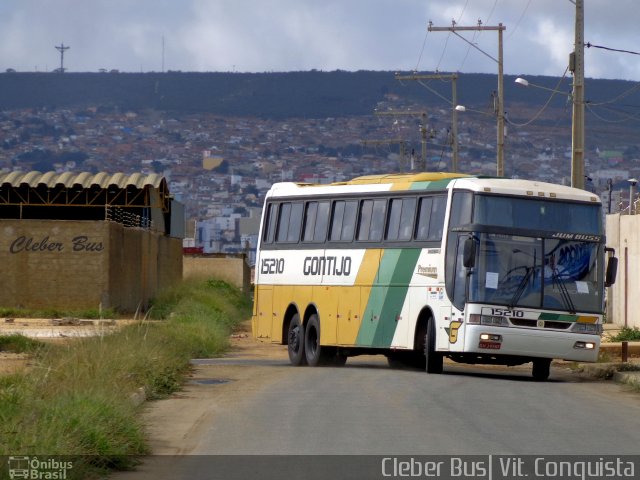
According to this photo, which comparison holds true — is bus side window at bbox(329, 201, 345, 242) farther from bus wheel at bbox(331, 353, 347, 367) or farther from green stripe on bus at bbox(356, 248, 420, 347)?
bus wheel at bbox(331, 353, 347, 367)

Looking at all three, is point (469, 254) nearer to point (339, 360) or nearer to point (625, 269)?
point (339, 360)

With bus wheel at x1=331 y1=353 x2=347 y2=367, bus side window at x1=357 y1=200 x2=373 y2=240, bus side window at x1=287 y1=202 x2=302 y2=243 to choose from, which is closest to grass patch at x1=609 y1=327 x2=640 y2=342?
bus wheel at x1=331 y1=353 x2=347 y2=367

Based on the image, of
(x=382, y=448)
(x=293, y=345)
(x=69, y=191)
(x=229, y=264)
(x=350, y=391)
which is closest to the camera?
(x=382, y=448)

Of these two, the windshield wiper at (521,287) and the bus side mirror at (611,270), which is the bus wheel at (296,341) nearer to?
the windshield wiper at (521,287)

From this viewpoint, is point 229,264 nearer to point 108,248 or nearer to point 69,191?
point 69,191

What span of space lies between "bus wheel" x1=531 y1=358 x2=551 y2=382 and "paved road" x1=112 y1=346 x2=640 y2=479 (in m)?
0.46

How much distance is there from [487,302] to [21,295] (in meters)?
25.9

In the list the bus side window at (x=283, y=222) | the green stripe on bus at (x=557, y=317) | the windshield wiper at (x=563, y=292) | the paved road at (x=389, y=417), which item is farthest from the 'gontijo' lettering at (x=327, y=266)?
the green stripe on bus at (x=557, y=317)

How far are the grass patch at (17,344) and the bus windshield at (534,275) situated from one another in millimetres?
9549

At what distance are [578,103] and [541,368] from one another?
964 centimetres

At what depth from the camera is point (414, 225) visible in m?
25.9

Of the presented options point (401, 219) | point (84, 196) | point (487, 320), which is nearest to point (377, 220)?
point (401, 219)

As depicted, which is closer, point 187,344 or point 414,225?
point 414,225

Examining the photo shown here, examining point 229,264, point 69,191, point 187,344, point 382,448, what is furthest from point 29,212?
point 382,448
